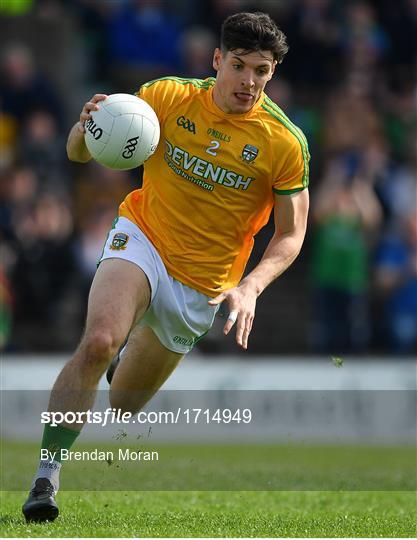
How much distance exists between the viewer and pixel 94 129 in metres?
7.55

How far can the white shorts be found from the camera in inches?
308

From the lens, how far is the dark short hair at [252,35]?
24.9ft

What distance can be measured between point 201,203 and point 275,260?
660 millimetres

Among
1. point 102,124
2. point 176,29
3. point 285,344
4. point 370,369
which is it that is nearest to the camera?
point 102,124

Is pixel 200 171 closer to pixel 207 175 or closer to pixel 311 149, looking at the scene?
pixel 207 175

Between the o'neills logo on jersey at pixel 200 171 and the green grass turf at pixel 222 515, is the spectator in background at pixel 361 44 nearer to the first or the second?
the green grass turf at pixel 222 515

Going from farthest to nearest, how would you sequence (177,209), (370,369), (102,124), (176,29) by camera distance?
(176,29), (370,369), (177,209), (102,124)

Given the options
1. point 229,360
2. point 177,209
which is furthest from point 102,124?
point 229,360

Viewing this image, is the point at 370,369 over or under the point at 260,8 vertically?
under

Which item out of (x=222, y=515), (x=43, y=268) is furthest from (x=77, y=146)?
(x=43, y=268)

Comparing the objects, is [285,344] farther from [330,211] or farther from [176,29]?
[176,29]

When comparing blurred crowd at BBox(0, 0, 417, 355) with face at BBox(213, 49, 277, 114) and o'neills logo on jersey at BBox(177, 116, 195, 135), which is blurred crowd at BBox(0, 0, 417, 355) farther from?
face at BBox(213, 49, 277, 114)

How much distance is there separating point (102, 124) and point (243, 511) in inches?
104

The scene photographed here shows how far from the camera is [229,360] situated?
1498 cm
